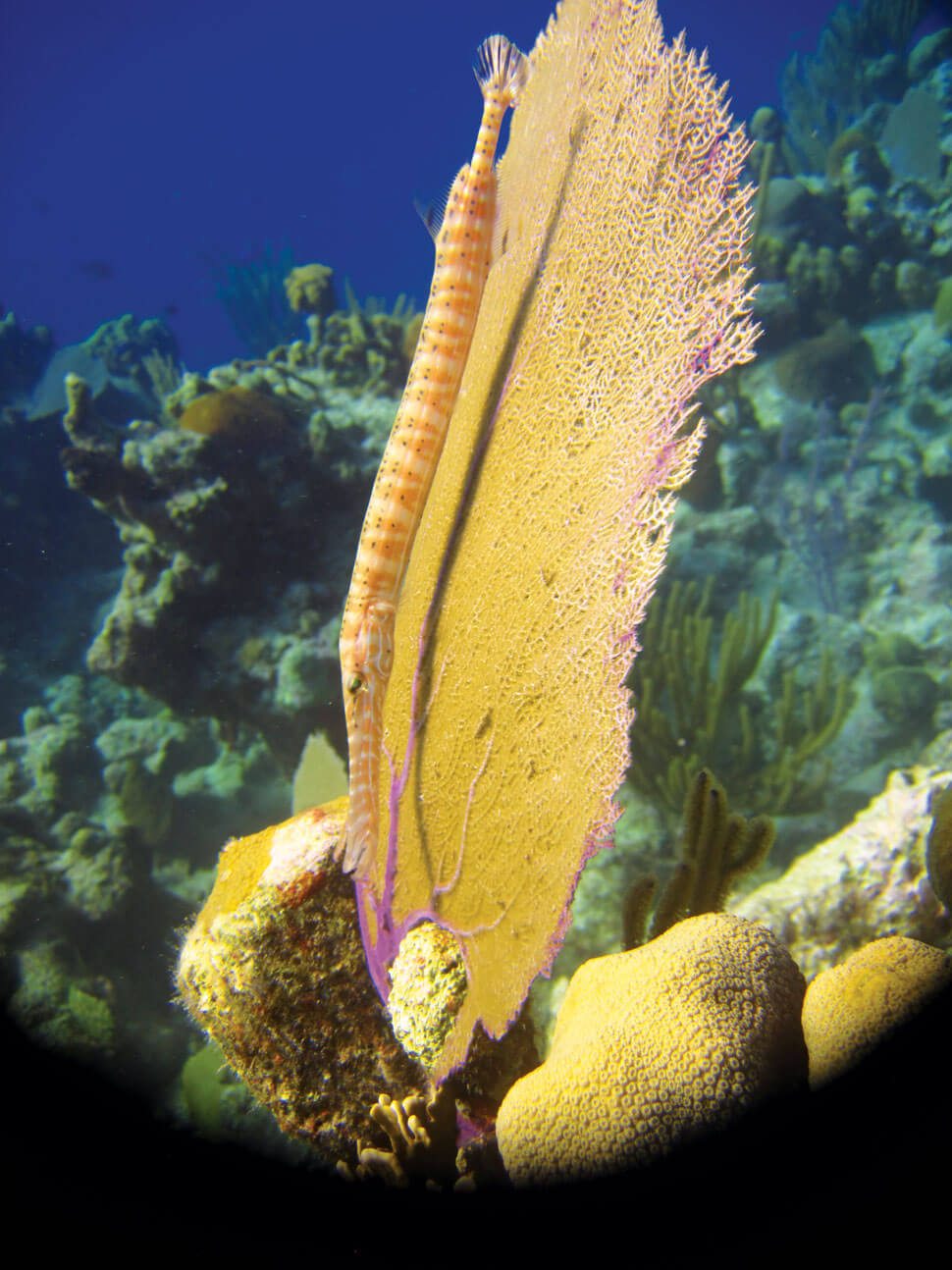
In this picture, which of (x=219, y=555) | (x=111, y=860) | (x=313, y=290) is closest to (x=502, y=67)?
(x=219, y=555)

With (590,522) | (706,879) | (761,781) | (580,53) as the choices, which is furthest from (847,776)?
(580,53)

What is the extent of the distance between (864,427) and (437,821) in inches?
349

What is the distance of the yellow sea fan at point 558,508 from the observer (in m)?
1.82

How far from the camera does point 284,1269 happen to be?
4.44 ft

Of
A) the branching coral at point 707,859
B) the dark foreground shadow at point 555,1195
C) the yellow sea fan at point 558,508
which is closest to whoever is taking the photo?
the dark foreground shadow at point 555,1195

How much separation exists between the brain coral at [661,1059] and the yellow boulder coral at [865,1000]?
0.39 ft

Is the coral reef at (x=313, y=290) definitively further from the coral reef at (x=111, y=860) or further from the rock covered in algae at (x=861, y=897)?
the rock covered in algae at (x=861, y=897)

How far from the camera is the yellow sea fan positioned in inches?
71.6

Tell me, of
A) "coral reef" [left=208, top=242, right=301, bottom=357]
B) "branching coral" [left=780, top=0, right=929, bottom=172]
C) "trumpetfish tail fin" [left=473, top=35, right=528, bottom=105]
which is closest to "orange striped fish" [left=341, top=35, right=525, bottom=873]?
"trumpetfish tail fin" [left=473, top=35, right=528, bottom=105]

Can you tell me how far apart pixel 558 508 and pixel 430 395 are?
4.27 feet

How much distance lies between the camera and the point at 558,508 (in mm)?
2090

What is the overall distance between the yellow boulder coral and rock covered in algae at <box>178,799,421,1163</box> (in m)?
1.55

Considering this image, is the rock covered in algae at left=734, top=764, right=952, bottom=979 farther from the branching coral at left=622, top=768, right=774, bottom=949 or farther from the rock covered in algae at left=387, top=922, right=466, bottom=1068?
the rock covered in algae at left=387, top=922, right=466, bottom=1068

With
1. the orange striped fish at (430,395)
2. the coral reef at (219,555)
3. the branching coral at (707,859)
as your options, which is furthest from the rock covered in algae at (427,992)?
the coral reef at (219,555)
